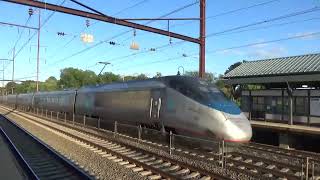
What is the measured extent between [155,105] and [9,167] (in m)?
6.94

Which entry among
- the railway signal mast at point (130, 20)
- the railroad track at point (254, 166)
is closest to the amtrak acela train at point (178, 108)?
the railroad track at point (254, 166)

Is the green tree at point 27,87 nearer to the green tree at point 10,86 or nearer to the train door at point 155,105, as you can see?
the green tree at point 10,86

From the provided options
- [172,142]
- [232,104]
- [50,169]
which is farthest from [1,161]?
[232,104]

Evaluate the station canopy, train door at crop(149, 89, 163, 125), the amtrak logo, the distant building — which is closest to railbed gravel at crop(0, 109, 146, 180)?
train door at crop(149, 89, 163, 125)

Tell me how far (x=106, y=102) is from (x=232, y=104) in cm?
1153

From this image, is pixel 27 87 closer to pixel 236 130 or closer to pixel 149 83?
pixel 149 83

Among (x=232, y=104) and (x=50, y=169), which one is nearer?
(x=50, y=169)

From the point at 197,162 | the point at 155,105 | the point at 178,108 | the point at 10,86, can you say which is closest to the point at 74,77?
the point at 10,86

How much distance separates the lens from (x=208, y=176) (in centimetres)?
1149

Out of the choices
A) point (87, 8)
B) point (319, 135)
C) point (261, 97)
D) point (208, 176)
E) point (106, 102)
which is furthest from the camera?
point (261, 97)

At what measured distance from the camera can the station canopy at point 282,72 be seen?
26719mm

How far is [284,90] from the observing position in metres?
29.3

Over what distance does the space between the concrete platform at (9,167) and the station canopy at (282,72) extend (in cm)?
1739

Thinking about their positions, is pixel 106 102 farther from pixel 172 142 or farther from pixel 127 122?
pixel 172 142
